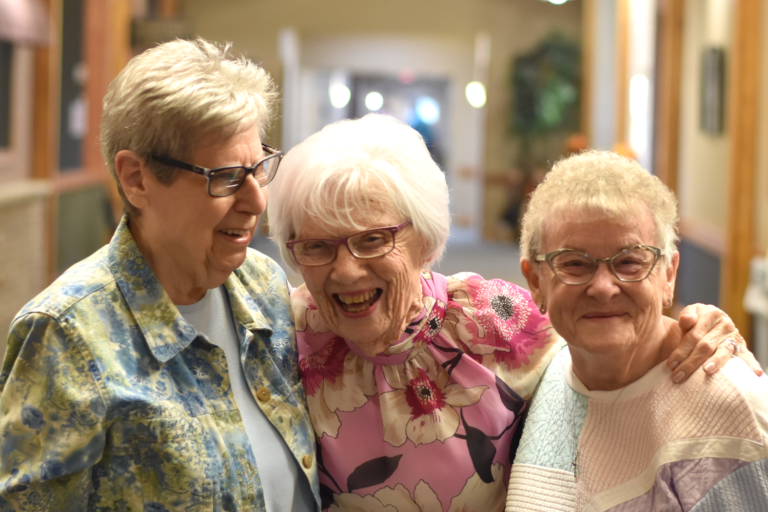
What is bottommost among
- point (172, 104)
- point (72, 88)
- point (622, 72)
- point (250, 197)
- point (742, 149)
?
point (250, 197)

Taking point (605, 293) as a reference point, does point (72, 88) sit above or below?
above

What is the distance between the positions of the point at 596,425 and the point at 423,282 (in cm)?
52

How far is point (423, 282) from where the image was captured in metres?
1.83

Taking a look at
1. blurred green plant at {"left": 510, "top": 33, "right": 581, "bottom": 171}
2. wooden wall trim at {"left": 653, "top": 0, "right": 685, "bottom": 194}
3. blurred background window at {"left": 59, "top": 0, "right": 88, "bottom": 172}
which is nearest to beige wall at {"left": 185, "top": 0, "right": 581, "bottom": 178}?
blurred green plant at {"left": 510, "top": 33, "right": 581, "bottom": 171}

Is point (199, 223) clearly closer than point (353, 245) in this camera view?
Yes

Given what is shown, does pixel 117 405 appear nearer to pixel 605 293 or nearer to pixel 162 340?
pixel 162 340

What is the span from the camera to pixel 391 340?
1.72 metres

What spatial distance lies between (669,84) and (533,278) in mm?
5879

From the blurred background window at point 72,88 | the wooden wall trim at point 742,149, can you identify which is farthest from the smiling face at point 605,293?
the blurred background window at point 72,88

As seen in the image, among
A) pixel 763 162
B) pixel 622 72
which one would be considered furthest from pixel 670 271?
pixel 622 72

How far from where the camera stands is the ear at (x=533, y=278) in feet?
5.23

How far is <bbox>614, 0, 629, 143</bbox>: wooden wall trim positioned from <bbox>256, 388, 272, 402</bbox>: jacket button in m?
7.69

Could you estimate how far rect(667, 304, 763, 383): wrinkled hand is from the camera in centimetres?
148

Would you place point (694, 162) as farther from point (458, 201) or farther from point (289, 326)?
point (458, 201)
